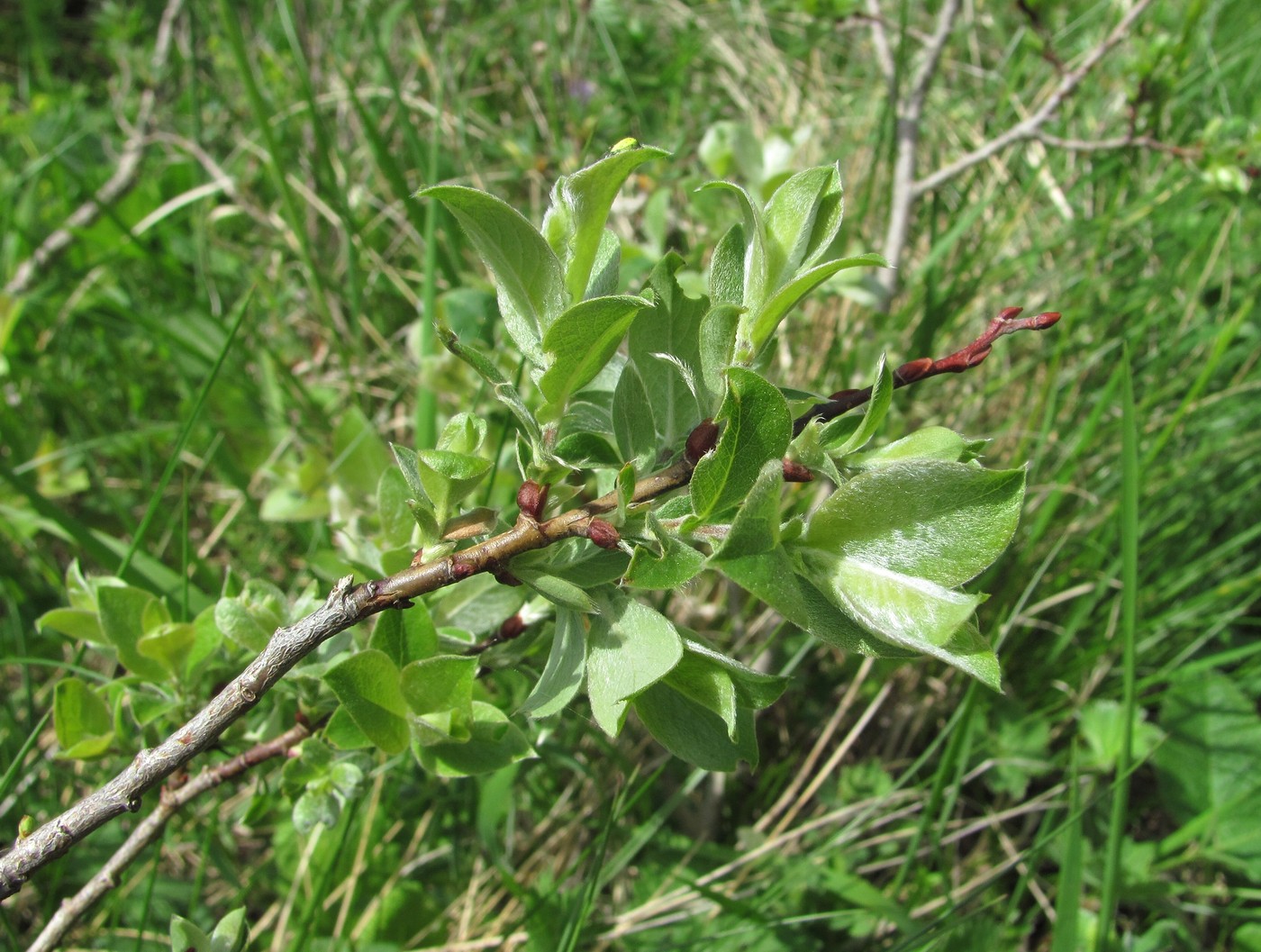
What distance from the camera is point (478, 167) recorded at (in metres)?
2.35

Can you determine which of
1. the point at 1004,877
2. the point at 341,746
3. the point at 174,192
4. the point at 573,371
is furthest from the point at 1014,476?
the point at 174,192

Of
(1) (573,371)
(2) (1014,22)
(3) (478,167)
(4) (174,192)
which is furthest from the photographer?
(2) (1014,22)

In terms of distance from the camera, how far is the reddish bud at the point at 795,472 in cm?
70

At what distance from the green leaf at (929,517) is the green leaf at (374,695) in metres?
0.40

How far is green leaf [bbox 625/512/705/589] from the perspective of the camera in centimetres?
62

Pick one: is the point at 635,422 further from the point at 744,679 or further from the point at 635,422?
the point at 744,679

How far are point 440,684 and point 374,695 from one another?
0.06m

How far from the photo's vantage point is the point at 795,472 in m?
0.70

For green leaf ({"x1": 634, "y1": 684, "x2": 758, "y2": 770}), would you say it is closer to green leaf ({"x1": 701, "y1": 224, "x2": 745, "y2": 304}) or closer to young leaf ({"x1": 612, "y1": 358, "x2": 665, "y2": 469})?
young leaf ({"x1": 612, "y1": 358, "x2": 665, "y2": 469})

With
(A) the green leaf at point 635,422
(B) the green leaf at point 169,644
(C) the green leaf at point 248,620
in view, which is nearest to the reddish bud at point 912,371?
(A) the green leaf at point 635,422

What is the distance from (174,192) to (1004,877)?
103 inches

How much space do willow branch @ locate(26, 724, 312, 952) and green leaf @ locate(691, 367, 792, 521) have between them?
531 millimetres

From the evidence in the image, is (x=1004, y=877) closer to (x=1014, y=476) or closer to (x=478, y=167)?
(x=1014, y=476)

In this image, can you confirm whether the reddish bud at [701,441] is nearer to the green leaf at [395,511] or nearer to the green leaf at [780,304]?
the green leaf at [780,304]
